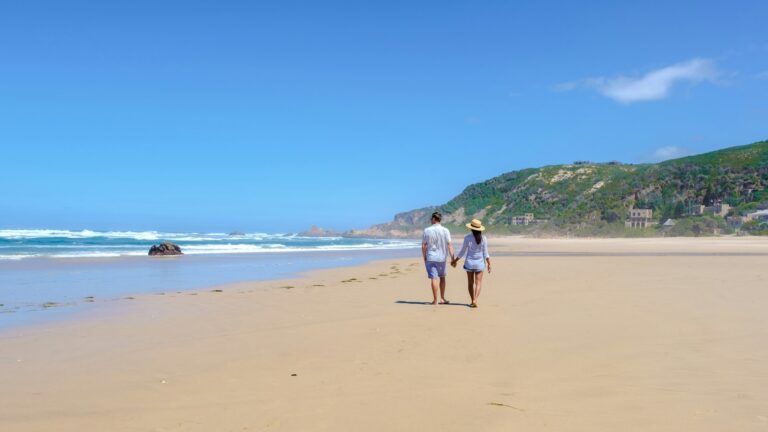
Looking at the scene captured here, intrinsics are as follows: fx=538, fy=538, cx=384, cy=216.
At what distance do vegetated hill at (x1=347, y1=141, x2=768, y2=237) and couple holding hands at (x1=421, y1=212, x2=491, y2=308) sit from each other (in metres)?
58.2

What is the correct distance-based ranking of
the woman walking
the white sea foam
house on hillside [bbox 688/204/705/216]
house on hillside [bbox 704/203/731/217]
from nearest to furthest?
the woman walking
the white sea foam
house on hillside [bbox 704/203/731/217]
house on hillside [bbox 688/204/705/216]

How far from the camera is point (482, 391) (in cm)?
401

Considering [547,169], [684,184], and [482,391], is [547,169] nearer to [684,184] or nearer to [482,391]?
[684,184]

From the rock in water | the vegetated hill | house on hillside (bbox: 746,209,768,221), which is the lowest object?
the rock in water

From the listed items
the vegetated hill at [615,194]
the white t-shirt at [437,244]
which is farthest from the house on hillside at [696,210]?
the white t-shirt at [437,244]

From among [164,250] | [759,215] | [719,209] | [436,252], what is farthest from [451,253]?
[719,209]

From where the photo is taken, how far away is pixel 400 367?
4797 millimetres

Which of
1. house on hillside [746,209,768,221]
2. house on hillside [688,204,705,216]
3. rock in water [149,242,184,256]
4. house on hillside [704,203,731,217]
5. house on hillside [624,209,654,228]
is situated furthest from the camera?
house on hillside [624,209,654,228]

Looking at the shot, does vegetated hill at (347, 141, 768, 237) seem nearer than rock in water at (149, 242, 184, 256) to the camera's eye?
No

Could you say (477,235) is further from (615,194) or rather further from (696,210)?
(615,194)


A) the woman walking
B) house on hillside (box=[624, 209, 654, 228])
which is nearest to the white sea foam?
the woman walking

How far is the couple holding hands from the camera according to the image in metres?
8.99

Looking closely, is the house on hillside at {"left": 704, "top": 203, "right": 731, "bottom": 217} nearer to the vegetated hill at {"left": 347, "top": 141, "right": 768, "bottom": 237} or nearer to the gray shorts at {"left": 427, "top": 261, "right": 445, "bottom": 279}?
the vegetated hill at {"left": 347, "top": 141, "right": 768, "bottom": 237}

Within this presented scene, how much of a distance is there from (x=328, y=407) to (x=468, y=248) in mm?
5939
